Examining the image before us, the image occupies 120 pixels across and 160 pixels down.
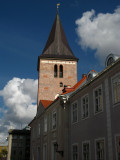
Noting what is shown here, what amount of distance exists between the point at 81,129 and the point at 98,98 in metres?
2.87

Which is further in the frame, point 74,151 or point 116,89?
point 74,151

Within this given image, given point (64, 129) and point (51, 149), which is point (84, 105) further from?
point (51, 149)

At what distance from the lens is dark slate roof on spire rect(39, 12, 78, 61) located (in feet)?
134

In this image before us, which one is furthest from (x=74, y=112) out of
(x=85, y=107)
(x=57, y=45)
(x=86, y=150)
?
(x=57, y=45)

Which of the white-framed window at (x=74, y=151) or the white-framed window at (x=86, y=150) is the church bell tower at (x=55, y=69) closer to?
the white-framed window at (x=74, y=151)

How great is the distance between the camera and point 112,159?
35.4 feet

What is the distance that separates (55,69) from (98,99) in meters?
27.3

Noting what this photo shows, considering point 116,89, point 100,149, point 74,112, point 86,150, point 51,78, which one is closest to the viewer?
point 116,89

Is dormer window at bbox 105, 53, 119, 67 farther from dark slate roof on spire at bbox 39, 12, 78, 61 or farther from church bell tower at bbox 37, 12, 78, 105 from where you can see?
dark slate roof on spire at bbox 39, 12, 78, 61

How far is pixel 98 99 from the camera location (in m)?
13.2

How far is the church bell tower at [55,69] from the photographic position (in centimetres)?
3784

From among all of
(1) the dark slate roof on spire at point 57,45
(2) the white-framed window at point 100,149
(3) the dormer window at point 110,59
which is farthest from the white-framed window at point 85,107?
(1) the dark slate roof on spire at point 57,45

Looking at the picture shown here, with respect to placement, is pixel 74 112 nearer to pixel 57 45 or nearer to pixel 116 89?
pixel 116 89

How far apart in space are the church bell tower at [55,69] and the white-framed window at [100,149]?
2501cm
